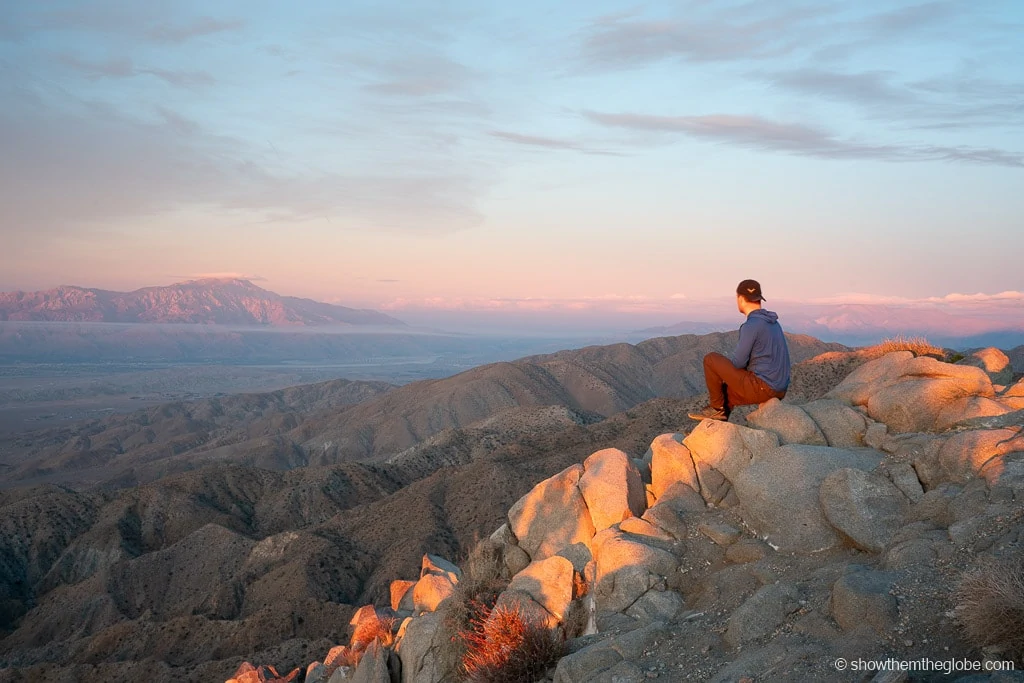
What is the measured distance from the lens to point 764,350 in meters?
10.6

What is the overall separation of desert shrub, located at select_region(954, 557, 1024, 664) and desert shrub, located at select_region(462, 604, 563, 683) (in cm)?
432

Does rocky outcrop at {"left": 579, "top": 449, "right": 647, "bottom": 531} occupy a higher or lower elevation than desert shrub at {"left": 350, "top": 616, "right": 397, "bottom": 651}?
higher

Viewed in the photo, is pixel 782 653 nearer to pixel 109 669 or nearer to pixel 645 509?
pixel 645 509

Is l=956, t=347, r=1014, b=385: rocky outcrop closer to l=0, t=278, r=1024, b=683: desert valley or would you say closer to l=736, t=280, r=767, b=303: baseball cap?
l=0, t=278, r=1024, b=683: desert valley

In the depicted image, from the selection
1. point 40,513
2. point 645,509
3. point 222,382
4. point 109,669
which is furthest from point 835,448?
point 222,382

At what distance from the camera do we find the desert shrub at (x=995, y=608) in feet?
18.3

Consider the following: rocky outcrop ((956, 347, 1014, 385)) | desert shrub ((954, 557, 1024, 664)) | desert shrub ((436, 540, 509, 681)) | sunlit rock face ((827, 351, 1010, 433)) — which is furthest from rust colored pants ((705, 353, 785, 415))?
desert shrub ((954, 557, 1024, 664))

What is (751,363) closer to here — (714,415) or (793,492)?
(714,415)

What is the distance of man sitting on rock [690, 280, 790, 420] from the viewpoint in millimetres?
10523

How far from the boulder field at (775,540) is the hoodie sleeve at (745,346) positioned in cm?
78

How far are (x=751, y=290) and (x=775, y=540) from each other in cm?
345

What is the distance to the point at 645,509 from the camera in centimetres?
1121

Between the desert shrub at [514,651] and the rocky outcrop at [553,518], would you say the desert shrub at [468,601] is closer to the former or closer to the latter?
the rocky outcrop at [553,518]

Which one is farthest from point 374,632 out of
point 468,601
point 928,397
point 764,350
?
point 928,397
